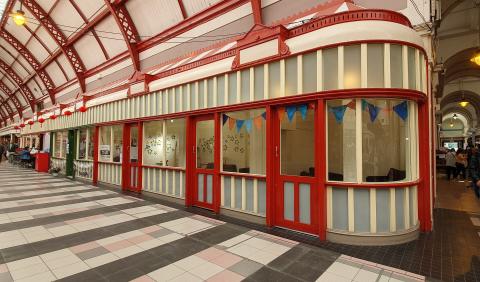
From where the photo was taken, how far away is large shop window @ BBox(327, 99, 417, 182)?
4.14 metres

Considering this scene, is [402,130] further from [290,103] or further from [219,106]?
[219,106]

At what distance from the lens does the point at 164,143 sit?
7457 mm

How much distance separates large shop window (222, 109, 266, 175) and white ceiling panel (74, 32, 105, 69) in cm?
1008

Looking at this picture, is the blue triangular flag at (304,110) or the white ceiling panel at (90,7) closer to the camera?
the blue triangular flag at (304,110)

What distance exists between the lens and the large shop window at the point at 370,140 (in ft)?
13.6

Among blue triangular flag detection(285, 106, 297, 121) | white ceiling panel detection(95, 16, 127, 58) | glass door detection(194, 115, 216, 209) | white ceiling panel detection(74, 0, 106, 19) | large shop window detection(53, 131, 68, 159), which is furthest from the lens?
large shop window detection(53, 131, 68, 159)

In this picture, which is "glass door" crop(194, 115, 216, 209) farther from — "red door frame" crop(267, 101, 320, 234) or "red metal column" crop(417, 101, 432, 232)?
"red metal column" crop(417, 101, 432, 232)

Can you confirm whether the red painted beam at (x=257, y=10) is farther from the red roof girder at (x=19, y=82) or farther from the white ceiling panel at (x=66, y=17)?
the red roof girder at (x=19, y=82)

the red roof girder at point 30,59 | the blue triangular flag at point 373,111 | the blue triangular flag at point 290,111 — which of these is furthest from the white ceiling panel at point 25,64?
the blue triangular flag at point 373,111

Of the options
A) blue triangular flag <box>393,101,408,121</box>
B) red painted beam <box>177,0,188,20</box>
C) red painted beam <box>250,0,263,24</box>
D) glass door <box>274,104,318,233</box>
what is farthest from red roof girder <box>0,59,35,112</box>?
blue triangular flag <box>393,101,408,121</box>

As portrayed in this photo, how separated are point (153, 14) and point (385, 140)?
28.0ft

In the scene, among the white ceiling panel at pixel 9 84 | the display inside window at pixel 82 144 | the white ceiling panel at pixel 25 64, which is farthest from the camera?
the white ceiling panel at pixel 9 84

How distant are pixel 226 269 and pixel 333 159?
7.90 feet

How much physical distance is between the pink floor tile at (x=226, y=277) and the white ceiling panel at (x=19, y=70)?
2563 cm
